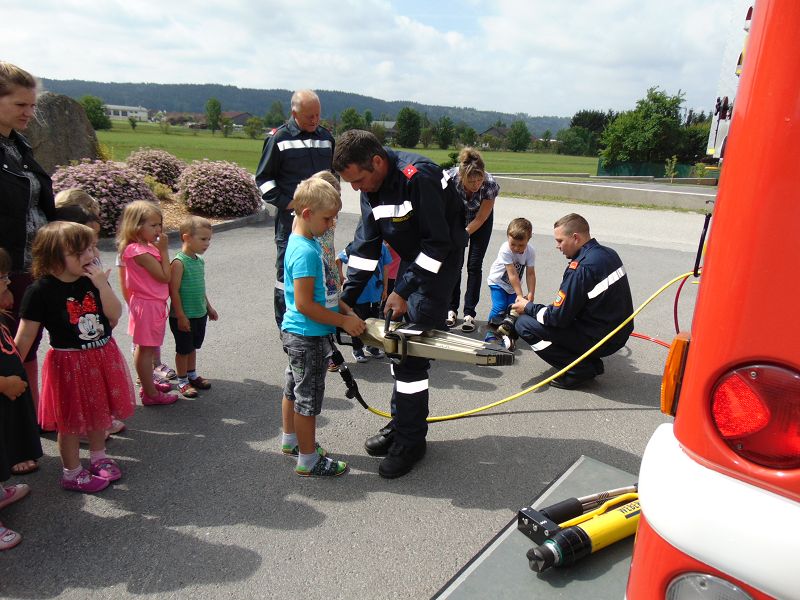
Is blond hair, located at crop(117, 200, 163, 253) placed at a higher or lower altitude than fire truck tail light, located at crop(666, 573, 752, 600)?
higher

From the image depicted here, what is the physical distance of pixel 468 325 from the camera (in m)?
6.27

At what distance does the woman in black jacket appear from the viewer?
318cm

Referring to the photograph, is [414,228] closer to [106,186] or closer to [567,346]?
[567,346]

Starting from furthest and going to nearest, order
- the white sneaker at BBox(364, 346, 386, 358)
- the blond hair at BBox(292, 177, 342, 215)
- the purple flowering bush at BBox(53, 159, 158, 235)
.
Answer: the purple flowering bush at BBox(53, 159, 158, 235) < the white sneaker at BBox(364, 346, 386, 358) < the blond hair at BBox(292, 177, 342, 215)

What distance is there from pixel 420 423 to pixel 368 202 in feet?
4.58

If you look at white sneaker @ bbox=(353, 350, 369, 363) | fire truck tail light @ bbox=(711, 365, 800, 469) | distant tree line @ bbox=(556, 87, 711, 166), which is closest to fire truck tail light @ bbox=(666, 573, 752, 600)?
fire truck tail light @ bbox=(711, 365, 800, 469)

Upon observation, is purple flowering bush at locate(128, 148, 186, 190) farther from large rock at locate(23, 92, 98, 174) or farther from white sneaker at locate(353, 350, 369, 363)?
white sneaker at locate(353, 350, 369, 363)

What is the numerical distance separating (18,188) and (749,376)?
145 inches

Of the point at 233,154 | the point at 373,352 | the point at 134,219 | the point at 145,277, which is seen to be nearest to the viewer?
the point at 134,219

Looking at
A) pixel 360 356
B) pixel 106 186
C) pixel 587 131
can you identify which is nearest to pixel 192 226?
pixel 360 356

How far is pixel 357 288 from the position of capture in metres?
3.63

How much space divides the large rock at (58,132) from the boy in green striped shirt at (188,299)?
9.09m

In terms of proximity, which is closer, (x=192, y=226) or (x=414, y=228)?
(x=414, y=228)

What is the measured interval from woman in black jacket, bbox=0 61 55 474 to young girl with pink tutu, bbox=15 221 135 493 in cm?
21
